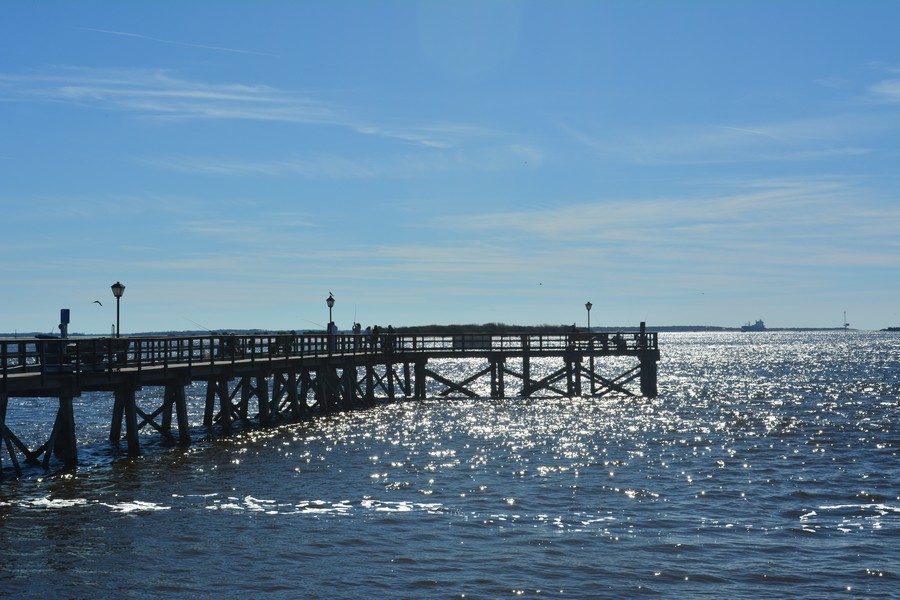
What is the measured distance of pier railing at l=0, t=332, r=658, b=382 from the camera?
1088 inches

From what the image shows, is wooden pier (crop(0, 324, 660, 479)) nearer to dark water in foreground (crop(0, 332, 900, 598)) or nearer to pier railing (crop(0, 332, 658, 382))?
pier railing (crop(0, 332, 658, 382))

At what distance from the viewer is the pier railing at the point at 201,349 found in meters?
27.6

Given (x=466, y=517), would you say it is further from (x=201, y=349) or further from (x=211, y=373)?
(x=201, y=349)

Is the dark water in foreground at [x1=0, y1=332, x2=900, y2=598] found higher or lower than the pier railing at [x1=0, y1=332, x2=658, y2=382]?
lower

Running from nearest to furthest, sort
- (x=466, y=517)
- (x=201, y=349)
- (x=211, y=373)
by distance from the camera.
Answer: (x=466, y=517) < (x=211, y=373) < (x=201, y=349)

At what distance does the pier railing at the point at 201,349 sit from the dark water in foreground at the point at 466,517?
3.02 meters

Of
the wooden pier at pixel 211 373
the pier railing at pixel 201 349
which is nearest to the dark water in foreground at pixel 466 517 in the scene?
the wooden pier at pixel 211 373

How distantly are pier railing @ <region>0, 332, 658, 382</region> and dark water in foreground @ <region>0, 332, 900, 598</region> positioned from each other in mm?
3023

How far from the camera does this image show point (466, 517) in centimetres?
2188

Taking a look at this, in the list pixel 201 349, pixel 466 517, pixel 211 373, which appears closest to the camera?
pixel 466 517

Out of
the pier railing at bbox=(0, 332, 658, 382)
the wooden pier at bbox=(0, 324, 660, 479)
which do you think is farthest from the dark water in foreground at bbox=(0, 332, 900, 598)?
the pier railing at bbox=(0, 332, 658, 382)

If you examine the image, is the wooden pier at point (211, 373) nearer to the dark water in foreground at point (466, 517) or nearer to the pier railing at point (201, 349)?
the pier railing at point (201, 349)

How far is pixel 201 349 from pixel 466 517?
1794cm

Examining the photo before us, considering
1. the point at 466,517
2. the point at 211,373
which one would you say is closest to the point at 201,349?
the point at 211,373
